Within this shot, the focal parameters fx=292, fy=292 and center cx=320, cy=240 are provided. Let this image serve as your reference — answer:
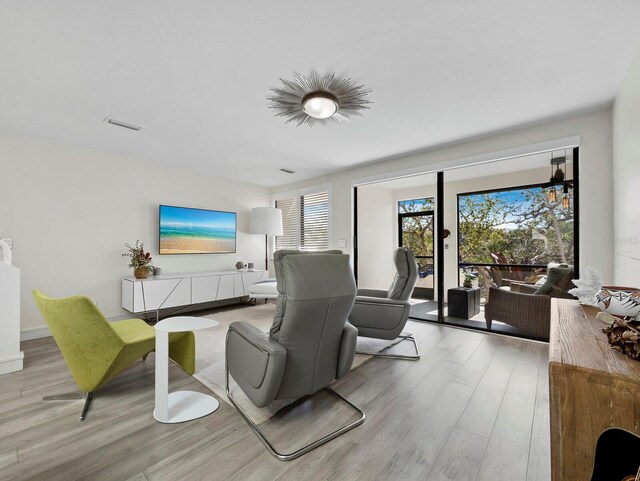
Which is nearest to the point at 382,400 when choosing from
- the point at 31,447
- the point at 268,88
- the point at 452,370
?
the point at 452,370

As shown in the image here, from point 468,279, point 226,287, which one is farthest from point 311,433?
point 468,279

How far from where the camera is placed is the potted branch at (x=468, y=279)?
4.57 meters

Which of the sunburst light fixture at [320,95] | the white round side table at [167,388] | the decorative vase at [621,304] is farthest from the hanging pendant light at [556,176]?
the white round side table at [167,388]

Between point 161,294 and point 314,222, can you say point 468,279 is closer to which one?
point 314,222

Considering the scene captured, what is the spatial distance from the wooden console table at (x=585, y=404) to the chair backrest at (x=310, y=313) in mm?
1061

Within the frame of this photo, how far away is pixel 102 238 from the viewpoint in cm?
406

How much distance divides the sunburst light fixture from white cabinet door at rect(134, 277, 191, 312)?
2968mm

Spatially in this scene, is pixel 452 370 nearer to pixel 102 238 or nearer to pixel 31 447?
pixel 31 447

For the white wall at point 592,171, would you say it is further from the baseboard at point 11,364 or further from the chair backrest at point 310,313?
the baseboard at point 11,364

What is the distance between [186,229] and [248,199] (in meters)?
1.46

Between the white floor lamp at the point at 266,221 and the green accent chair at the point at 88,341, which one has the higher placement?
the white floor lamp at the point at 266,221

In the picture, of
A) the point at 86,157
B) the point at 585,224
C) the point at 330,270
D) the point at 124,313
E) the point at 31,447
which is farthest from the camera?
the point at 124,313

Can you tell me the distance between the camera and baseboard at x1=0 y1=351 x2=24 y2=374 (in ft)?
8.35

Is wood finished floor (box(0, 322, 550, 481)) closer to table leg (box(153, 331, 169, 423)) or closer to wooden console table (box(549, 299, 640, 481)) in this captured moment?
table leg (box(153, 331, 169, 423))
